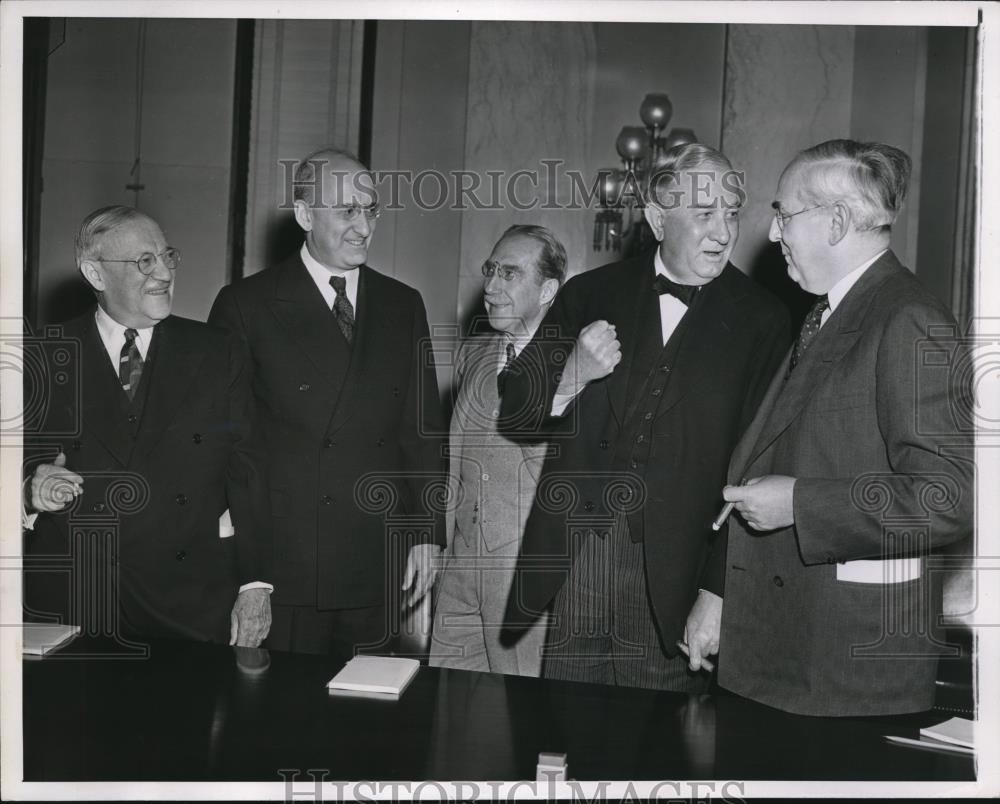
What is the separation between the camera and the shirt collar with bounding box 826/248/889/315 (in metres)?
2.66

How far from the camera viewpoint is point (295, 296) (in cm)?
338

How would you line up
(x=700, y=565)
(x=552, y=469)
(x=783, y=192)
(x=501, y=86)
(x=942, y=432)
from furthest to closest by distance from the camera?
(x=501, y=86) < (x=552, y=469) < (x=700, y=565) < (x=783, y=192) < (x=942, y=432)

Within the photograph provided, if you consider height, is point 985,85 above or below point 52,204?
above

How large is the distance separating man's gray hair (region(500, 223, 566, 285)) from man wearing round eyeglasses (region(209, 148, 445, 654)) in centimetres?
45

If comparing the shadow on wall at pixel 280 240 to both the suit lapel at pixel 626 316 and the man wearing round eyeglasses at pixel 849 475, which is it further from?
the man wearing round eyeglasses at pixel 849 475

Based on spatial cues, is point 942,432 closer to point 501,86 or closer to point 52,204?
point 501,86

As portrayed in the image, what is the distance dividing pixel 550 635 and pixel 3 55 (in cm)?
241

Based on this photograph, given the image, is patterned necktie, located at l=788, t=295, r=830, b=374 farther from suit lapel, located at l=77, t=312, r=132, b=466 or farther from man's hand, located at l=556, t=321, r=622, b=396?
suit lapel, located at l=77, t=312, r=132, b=466

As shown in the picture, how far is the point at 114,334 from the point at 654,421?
69.3 inches

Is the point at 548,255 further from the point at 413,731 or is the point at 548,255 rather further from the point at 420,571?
the point at 413,731

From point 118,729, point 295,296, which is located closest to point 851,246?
point 295,296

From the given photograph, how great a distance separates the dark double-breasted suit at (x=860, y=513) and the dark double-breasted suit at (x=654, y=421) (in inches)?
10.4

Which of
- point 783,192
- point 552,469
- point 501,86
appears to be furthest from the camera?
point 501,86

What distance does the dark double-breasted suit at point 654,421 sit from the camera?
3072mm
